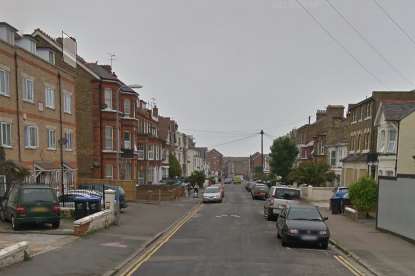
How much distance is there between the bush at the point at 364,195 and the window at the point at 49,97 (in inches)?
803

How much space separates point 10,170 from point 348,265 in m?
16.8

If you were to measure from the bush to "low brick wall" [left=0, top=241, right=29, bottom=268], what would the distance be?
18.9 metres

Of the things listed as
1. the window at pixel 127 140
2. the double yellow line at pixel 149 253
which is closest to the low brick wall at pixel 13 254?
the double yellow line at pixel 149 253

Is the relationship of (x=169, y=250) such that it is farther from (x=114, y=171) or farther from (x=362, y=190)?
(x=114, y=171)

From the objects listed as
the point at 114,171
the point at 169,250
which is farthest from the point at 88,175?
the point at 169,250

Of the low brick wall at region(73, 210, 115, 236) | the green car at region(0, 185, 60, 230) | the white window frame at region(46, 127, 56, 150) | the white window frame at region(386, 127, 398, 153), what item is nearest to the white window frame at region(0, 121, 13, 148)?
the white window frame at region(46, 127, 56, 150)

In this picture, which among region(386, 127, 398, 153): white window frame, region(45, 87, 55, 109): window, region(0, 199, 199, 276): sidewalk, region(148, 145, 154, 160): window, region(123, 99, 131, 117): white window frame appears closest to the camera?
region(0, 199, 199, 276): sidewalk

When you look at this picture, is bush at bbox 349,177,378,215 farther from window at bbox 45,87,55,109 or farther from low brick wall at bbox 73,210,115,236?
window at bbox 45,87,55,109

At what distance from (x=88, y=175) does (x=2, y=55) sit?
20165mm

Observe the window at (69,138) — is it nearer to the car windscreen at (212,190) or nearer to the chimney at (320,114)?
the car windscreen at (212,190)

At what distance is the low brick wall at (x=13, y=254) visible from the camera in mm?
10039

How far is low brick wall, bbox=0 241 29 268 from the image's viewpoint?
32.9 feet

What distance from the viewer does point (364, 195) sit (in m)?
24.4

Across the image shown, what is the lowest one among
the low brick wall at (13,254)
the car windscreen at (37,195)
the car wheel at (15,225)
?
the car wheel at (15,225)
